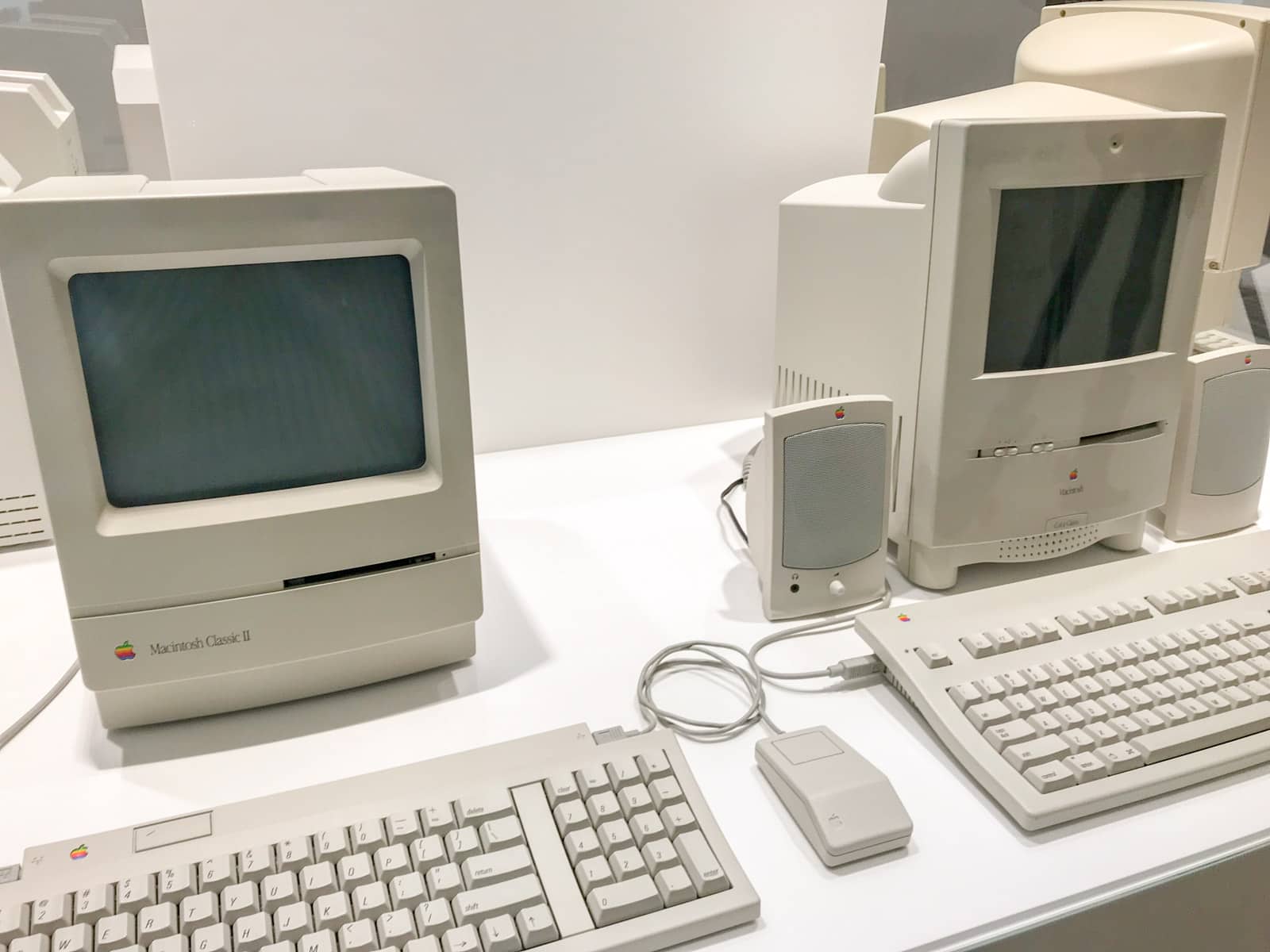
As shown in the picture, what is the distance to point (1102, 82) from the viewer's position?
3.55ft

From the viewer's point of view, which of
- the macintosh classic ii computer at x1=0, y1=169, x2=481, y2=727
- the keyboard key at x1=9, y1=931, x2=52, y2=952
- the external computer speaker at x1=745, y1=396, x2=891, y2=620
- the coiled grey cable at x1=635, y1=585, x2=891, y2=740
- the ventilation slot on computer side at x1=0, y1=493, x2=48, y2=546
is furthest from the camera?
the ventilation slot on computer side at x1=0, y1=493, x2=48, y2=546

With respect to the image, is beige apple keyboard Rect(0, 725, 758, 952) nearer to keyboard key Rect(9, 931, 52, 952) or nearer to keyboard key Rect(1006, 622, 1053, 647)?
keyboard key Rect(9, 931, 52, 952)

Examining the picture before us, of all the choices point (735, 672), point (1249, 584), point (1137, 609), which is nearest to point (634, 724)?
point (735, 672)

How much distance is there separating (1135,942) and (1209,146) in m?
Result: 0.64

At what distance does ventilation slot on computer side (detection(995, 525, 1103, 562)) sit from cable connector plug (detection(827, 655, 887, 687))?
20cm

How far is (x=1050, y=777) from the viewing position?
63 centimetres

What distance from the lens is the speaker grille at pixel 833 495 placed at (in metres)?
0.82

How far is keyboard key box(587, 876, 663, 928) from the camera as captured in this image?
1.75 feet

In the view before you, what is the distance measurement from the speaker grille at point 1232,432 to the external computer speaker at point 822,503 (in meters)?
0.33

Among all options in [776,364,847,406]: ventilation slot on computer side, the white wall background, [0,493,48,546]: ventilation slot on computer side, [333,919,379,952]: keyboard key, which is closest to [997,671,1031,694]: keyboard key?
[776,364,847,406]: ventilation slot on computer side

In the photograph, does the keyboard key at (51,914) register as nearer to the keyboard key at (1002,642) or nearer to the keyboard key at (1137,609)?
the keyboard key at (1002,642)

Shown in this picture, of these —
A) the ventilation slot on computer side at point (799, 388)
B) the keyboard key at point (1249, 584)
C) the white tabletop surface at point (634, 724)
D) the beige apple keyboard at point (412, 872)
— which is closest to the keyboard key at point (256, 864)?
the beige apple keyboard at point (412, 872)

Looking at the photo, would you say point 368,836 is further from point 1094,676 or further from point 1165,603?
point 1165,603

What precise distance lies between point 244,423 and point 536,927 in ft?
1.26
